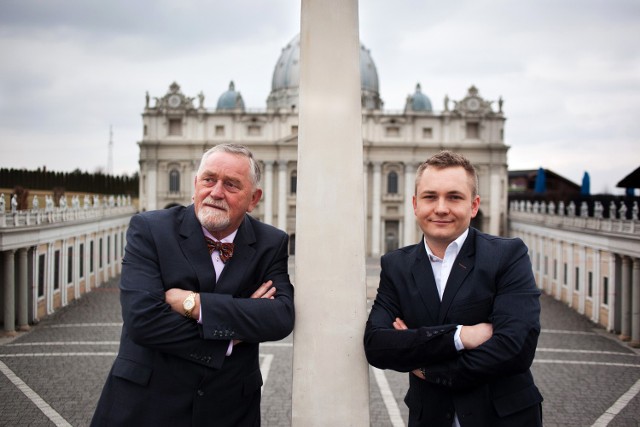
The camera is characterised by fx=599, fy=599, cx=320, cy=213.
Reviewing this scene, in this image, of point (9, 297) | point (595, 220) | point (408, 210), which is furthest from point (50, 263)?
point (408, 210)

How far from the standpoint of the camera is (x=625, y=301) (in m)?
19.9

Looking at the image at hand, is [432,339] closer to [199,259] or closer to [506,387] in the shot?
[506,387]

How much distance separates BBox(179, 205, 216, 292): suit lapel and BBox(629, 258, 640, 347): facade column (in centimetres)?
1810

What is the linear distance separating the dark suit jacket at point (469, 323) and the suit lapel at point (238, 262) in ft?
2.92

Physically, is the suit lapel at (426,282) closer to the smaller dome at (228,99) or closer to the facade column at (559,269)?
the facade column at (559,269)

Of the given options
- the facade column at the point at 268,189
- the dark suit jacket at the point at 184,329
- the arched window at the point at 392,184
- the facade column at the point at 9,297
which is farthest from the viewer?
the arched window at the point at 392,184

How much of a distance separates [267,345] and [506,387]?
1496 cm

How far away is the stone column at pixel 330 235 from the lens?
3.92 metres

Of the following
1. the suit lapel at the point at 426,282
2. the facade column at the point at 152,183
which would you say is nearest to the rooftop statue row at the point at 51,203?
the facade column at the point at 152,183

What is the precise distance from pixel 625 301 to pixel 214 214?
19655 millimetres

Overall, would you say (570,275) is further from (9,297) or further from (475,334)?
(475,334)

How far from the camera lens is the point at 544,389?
13.2 metres

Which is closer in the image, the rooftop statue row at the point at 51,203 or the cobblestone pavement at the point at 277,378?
the cobblestone pavement at the point at 277,378

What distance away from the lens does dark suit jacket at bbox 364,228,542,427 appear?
3.51 m
